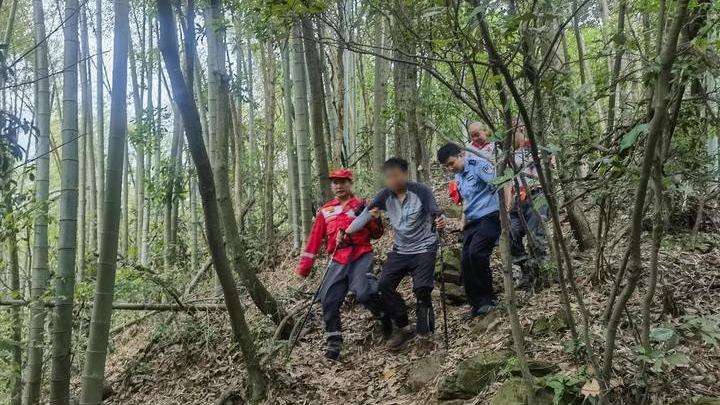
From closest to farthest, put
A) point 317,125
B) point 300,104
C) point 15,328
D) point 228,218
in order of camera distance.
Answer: point 228,218, point 15,328, point 317,125, point 300,104

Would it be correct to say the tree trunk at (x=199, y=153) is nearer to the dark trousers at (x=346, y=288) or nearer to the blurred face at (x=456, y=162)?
the dark trousers at (x=346, y=288)

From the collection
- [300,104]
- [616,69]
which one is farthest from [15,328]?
[616,69]

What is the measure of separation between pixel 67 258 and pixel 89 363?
1049 millimetres

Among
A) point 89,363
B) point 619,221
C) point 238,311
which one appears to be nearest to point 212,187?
point 238,311

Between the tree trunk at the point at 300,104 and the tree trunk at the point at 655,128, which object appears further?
the tree trunk at the point at 300,104

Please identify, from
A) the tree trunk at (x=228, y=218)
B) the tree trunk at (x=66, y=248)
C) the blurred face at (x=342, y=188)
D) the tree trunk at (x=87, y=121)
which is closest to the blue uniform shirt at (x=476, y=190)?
the blurred face at (x=342, y=188)

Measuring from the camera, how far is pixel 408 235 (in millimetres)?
4613

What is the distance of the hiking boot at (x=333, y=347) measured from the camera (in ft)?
15.8

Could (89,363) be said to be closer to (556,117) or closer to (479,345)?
(479,345)

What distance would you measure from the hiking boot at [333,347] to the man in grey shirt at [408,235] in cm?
50

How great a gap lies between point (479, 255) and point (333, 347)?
1383 millimetres

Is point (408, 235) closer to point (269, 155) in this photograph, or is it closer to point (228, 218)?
point (228, 218)

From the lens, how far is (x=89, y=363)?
3.34 meters

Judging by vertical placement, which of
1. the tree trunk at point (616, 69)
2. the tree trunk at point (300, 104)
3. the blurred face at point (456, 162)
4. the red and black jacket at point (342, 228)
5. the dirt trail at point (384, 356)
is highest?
the tree trunk at point (300, 104)
